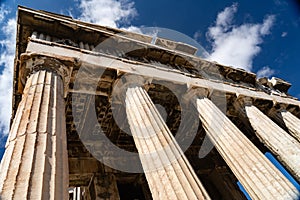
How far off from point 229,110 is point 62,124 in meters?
10.2

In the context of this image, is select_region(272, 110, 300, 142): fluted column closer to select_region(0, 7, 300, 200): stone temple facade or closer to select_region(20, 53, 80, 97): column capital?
select_region(0, 7, 300, 200): stone temple facade

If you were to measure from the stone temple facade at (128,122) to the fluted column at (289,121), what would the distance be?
2.1 inches

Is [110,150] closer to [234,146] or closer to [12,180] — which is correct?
[234,146]

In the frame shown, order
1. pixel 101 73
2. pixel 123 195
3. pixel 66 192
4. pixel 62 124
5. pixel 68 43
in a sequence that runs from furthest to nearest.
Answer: pixel 123 195, pixel 68 43, pixel 101 73, pixel 62 124, pixel 66 192

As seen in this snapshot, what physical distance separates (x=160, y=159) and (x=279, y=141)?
6909mm

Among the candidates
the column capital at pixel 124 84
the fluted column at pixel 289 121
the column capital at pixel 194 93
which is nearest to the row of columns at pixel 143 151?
the column capital at pixel 194 93

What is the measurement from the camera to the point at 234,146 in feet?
30.6

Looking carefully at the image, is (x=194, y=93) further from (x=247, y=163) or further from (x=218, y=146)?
(x=247, y=163)

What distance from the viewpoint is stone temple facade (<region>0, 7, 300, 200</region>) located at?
17.6 ft

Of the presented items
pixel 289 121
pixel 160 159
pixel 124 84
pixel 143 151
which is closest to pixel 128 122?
pixel 124 84

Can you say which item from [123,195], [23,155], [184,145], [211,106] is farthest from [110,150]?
[23,155]

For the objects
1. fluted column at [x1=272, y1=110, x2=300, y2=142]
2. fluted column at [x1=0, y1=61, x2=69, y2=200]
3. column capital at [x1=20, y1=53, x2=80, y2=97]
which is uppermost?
column capital at [x1=20, y1=53, x2=80, y2=97]

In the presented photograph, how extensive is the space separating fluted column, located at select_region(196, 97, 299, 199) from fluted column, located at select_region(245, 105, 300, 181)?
6.84 ft

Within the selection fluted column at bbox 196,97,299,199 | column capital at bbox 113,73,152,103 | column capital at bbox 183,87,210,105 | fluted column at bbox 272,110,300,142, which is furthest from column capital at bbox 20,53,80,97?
fluted column at bbox 272,110,300,142
